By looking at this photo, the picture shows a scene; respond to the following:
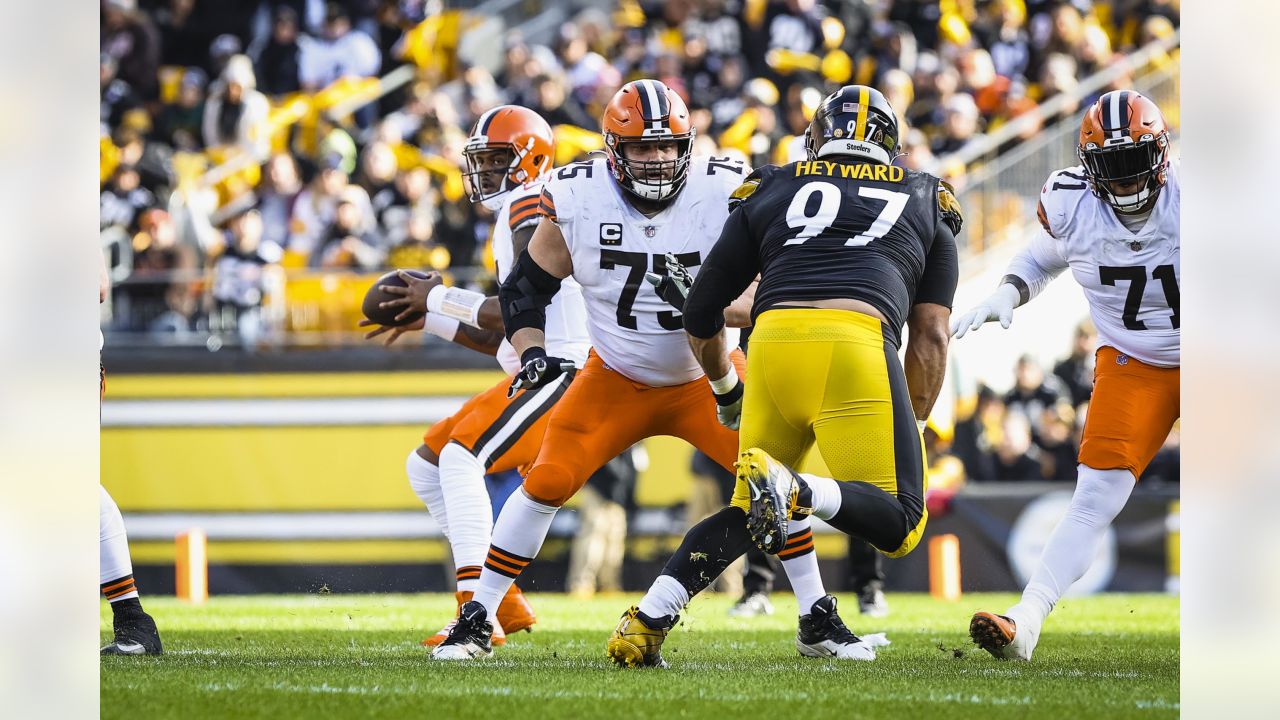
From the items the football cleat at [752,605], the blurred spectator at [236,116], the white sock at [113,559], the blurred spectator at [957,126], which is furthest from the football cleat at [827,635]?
the blurred spectator at [236,116]

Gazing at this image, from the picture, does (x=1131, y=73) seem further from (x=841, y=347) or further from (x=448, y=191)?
(x=841, y=347)

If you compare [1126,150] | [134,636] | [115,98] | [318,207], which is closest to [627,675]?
[134,636]

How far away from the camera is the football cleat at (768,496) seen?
164 inches

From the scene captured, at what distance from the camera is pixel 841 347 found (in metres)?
4.56

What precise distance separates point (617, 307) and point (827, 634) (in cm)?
139

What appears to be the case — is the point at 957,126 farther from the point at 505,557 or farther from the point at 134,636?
the point at 134,636

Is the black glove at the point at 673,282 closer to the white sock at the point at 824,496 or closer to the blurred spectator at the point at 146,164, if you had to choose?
the white sock at the point at 824,496

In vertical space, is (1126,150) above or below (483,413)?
above

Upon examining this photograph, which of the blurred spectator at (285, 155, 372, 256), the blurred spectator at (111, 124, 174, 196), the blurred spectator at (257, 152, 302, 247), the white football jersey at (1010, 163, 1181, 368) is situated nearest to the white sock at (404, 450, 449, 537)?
the white football jersey at (1010, 163, 1181, 368)

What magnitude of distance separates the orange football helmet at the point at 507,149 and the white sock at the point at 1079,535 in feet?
8.32

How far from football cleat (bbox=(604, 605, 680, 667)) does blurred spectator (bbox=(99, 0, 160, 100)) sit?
10923 millimetres

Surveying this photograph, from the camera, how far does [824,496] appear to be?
4.31 metres
